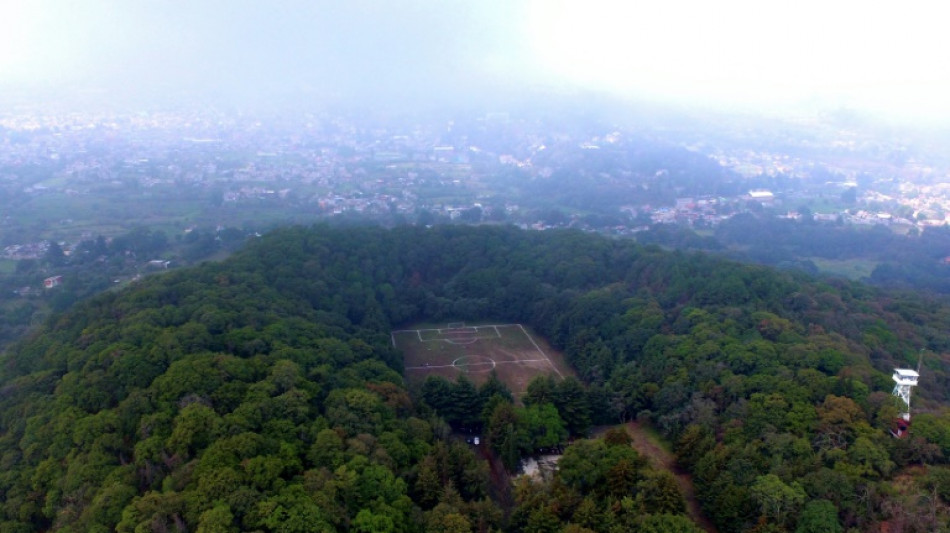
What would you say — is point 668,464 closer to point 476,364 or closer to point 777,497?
point 777,497

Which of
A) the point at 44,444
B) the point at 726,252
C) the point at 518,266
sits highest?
the point at 44,444

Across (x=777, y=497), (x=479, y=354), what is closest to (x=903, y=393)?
(x=777, y=497)

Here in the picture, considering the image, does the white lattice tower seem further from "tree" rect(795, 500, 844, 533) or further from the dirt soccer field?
the dirt soccer field

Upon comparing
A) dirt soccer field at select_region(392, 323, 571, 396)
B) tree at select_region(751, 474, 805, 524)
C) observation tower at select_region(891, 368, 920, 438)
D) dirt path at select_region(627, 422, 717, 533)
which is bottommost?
dirt soccer field at select_region(392, 323, 571, 396)

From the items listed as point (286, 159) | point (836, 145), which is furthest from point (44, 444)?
point (836, 145)

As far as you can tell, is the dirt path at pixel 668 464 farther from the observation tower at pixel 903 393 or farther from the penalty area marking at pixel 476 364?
the penalty area marking at pixel 476 364

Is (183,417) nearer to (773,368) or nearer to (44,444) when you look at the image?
(44,444)

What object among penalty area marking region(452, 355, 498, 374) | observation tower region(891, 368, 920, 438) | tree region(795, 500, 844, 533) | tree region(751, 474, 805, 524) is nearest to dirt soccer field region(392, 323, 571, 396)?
penalty area marking region(452, 355, 498, 374)

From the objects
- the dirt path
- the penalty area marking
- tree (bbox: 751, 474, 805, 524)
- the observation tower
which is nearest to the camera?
tree (bbox: 751, 474, 805, 524)
